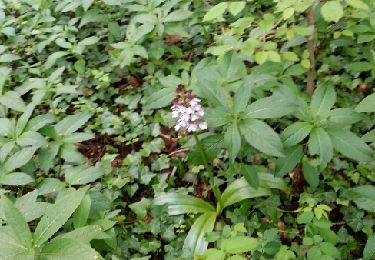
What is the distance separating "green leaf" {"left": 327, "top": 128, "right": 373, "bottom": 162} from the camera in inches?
86.1

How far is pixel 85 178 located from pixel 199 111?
88cm

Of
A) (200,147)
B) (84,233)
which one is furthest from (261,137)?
(84,233)

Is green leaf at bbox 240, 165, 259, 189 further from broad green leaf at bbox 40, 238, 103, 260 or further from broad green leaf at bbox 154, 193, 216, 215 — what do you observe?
broad green leaf at bbox 40, 238, 103, 260

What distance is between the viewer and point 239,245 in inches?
85.0

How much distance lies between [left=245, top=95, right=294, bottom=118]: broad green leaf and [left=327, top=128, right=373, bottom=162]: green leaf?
29 centimetres

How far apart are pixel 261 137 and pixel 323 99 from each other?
1.70 ft

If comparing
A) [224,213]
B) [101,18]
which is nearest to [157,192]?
[224,213]

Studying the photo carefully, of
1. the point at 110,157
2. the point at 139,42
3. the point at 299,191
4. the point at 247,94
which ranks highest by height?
the point at 247,94

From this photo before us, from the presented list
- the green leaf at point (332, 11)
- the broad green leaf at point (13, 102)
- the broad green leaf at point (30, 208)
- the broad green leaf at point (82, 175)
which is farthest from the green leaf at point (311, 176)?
the broad green leaf at point (13, 102)

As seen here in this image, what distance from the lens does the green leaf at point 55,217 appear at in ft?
6.00

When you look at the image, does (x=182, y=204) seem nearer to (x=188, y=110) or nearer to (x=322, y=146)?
(x=188, y=110)

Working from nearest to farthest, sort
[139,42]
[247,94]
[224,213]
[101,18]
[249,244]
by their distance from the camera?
Answer: [249,244] < [247,94] < [224,213] < [139,42] < [101,18]

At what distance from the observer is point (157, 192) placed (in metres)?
2.95

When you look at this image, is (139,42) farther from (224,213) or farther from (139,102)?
(224,213)
